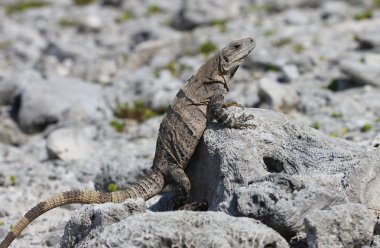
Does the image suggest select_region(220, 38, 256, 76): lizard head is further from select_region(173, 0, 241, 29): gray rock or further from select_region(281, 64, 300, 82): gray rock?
select_region(173, 0, 241, 29): gray rock

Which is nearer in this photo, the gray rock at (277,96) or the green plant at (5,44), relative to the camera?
the gray rock at (277,96)

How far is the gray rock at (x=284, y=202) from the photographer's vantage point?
6281 millimetres

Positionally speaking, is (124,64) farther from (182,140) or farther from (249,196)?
(249,196)

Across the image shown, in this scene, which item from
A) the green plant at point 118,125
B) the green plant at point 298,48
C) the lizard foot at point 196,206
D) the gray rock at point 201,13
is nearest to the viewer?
the lizard foot at point 196,206

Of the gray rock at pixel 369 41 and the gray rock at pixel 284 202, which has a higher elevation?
the gray rock at pixel 284 202

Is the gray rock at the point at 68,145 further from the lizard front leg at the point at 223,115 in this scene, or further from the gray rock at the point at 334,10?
the gray rock at the point at 334,10

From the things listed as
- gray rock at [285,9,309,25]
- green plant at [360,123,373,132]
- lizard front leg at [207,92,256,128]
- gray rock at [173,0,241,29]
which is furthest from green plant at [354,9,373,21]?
lizard front leg at [207,92,256,128]

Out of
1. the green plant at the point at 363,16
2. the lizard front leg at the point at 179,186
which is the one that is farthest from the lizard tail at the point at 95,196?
the green plant at the point at 363,16

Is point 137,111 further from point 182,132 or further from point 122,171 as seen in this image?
point 182,132

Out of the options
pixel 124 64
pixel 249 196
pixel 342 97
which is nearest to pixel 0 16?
pixel 124 64

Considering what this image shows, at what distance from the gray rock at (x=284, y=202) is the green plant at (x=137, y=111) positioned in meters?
10.1

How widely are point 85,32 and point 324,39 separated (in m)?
11.9

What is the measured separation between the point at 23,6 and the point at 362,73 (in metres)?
23.5

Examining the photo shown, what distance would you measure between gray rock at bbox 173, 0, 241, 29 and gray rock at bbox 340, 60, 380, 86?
946 centimetres
